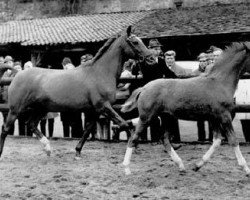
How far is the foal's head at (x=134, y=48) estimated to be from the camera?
709 centimetres

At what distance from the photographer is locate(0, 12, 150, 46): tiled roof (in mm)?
21320

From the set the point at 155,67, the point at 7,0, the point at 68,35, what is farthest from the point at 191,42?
the point at 7,0

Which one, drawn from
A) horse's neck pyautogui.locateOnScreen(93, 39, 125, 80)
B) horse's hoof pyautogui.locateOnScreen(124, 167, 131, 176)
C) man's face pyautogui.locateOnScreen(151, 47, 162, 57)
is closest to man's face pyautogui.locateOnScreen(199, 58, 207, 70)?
man's face pyautogui.locateOnScreen(151, 47, 162, 57)

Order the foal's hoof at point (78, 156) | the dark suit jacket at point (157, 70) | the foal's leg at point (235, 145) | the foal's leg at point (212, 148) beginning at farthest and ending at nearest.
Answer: the dark suit jacket at point (157, 70), the foal's hoof at point (78, 156), the foal's leg at point (212, 148), the foal's leg at point (235, 145)

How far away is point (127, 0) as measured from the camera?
32438 mm

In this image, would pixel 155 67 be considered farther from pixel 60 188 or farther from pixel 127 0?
pixel 127 0

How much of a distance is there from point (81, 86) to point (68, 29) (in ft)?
55.0

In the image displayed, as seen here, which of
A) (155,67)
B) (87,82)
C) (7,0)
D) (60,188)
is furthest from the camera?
(7,0)

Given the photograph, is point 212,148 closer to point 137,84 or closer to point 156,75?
point 156,75

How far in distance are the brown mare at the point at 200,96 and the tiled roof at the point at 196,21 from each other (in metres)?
11.7

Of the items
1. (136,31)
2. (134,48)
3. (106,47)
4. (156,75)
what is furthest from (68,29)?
(134,48)

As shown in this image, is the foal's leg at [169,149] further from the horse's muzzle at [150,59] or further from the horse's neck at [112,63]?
the horse's neck at [112,63]

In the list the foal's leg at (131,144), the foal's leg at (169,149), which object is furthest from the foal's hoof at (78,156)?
the foal's leg at (169,149)

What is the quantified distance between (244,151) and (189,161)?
1241 millimetres
